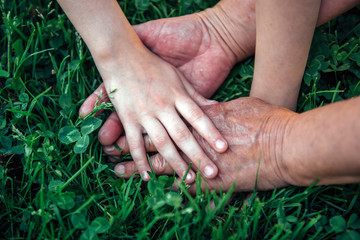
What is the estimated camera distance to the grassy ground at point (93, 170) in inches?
49.9

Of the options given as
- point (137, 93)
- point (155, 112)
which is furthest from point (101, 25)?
point (155, 112)

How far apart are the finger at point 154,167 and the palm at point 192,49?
1.60ft

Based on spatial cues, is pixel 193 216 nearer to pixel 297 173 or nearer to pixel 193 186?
pixel 193 186

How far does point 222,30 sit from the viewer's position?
190cm

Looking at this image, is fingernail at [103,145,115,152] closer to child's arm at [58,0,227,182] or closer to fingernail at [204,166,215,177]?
child's arm at [58,0,227,182]

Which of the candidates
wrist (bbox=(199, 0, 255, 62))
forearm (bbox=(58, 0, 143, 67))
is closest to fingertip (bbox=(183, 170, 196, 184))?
forearm (bbox=(58, 0, 143, 67))

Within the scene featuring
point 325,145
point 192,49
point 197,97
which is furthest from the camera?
point 192,49

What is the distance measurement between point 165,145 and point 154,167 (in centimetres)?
12

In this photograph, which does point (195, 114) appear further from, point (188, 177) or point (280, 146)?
point (280, 146)

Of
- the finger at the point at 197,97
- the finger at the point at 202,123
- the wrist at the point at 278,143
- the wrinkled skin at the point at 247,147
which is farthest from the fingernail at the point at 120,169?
the wrist at the point at 278,143

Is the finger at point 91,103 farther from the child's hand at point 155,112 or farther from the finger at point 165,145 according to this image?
the finger at point 165,145

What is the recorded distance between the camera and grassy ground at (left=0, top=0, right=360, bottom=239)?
127 cm

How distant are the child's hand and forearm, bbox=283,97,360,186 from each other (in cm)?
33

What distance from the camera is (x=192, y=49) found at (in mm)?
1845
